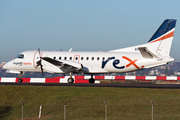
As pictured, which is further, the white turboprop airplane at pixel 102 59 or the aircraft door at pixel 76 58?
the aircraft door at pixel 76 58

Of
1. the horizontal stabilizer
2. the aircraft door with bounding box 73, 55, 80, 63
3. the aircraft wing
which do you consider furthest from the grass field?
the aircraft door with bounding box 73, 55, 80, 63

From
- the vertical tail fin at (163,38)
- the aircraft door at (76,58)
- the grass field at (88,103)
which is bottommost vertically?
the grass field at (88,103)

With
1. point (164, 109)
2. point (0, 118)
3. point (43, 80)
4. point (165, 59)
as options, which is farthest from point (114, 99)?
point (43, 80)

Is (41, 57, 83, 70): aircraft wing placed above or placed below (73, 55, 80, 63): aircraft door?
below

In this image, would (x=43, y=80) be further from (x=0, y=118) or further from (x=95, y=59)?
(x=0, y=118)

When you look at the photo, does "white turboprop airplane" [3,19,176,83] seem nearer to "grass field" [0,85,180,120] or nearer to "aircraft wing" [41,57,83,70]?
"aircraft wing" [41,57,83,70]

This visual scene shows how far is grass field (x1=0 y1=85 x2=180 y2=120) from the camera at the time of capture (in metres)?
15.7

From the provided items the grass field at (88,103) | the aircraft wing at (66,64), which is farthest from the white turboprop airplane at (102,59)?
the grass field at (88,103)

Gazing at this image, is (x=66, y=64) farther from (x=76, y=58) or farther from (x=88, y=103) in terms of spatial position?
(x=88, y=103)

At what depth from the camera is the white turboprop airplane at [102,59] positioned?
3644 cm

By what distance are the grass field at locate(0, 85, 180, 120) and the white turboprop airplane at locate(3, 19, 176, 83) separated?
9422 mm

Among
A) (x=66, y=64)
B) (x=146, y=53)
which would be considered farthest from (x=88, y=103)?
(x=146, y=53)

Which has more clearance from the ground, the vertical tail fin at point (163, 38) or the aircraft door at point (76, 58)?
the vertical tail fin at point (163, 38)

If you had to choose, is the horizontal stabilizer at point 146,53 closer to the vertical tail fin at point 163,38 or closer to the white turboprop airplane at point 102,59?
the white turboprop airplane at point 102,59
